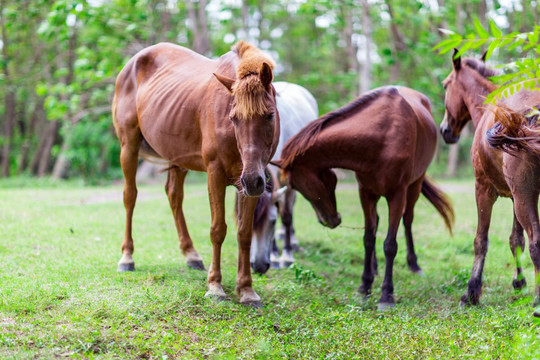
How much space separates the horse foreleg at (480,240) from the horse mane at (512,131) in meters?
0.98

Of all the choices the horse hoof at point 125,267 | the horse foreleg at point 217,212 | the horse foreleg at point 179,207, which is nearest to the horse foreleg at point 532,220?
the horse foreleg at point 217,212

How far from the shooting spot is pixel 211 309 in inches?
175

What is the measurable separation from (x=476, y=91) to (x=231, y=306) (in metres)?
3.36

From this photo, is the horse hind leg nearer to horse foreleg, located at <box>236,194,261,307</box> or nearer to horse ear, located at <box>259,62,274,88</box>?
horse foreleg, located at <box>236,194,261,307</box>

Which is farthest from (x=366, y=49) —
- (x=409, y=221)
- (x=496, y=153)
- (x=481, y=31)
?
(x=481, y=31)

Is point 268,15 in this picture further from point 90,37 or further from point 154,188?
point 154,188

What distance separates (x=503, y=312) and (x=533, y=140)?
151 centimetres

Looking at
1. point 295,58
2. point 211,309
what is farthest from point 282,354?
point 295,58

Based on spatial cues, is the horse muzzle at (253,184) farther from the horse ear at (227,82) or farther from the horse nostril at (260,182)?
the horse ear at (227,82)

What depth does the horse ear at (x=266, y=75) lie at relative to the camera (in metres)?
4.21

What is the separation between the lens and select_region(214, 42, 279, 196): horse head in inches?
161

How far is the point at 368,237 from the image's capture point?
5.97 m

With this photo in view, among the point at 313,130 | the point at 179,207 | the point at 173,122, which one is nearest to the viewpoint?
the point at 173,122

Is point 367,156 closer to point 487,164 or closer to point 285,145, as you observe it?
point 285,145
